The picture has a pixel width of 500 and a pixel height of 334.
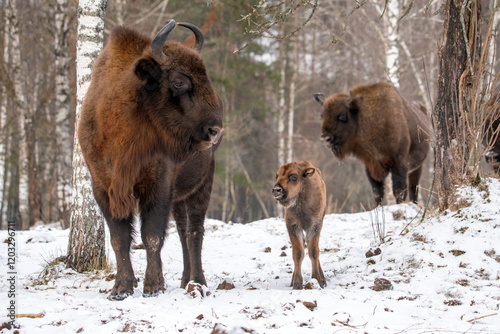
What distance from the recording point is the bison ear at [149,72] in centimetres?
401

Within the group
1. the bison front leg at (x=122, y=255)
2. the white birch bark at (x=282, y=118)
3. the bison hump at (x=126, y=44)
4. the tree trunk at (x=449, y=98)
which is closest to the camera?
the bison front leg at (x=122, y=255)

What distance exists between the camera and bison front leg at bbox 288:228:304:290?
15.5 feet

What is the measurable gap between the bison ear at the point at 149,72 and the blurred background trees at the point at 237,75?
49.4 inches

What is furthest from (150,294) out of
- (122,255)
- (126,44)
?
(126,44)

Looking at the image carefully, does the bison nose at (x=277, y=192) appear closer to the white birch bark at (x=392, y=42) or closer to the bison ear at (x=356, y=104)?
the bison ear at (x=356, y=104)

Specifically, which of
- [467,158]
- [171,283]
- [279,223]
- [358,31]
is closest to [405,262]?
[467,158]

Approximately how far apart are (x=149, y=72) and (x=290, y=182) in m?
2.06

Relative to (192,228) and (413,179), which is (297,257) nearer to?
(192,228)

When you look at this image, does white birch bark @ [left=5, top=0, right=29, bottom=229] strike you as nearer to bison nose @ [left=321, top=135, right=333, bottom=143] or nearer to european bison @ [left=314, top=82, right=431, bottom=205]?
bison nose @ [left=321, top=135, right=333, bottom=143]

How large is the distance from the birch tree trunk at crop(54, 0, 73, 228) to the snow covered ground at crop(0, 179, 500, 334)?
4807 millimetres

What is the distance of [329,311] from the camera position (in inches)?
140

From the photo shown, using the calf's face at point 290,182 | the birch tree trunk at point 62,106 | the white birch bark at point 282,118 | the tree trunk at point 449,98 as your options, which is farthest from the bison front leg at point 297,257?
the white birch bark at point 282,118

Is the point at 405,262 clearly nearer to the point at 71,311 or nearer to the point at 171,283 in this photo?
the point at 171,283

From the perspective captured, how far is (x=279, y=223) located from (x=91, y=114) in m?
5.35
